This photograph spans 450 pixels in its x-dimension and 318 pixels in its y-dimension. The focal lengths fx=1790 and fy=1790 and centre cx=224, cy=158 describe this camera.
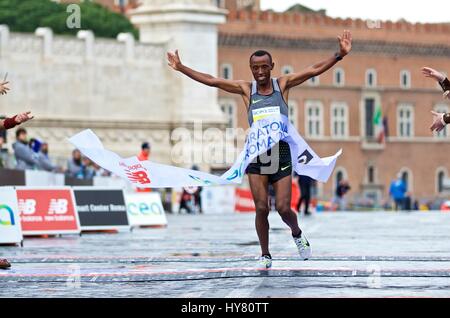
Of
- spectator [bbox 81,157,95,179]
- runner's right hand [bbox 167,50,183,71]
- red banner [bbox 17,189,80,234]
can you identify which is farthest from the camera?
spectator [bbox 81,157,95,179]

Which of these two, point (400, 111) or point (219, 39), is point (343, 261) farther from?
point (400, 111)

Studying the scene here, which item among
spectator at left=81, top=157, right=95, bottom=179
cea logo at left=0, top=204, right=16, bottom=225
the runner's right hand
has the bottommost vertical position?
cea logo at left=0, top=204, right=16, bottom=225

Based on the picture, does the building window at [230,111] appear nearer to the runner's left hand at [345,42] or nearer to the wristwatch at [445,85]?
the wristwatch at [445,85]

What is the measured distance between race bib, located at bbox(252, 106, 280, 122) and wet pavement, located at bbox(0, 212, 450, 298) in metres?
1.28

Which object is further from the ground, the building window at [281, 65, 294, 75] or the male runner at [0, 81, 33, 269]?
the building window at [281, 65, 294, 75]

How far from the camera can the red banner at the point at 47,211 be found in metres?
25.1

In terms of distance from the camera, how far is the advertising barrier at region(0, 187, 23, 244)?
21.4 metres

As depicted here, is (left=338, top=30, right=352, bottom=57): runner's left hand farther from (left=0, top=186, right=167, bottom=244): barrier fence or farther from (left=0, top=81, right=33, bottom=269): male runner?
(left=0, top=186, right=167, bottom=244): barrier fence

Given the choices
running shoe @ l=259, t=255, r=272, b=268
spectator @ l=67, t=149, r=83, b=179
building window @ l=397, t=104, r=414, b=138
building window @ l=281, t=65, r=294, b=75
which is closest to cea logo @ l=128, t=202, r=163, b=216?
spectator @ l=67, t=149, r=83, b=179

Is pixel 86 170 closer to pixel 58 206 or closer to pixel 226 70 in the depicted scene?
pixel 58 206

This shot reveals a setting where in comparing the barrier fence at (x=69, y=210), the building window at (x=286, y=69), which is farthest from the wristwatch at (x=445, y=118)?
the building window at (x=286, y=69)

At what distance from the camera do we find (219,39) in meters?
115
